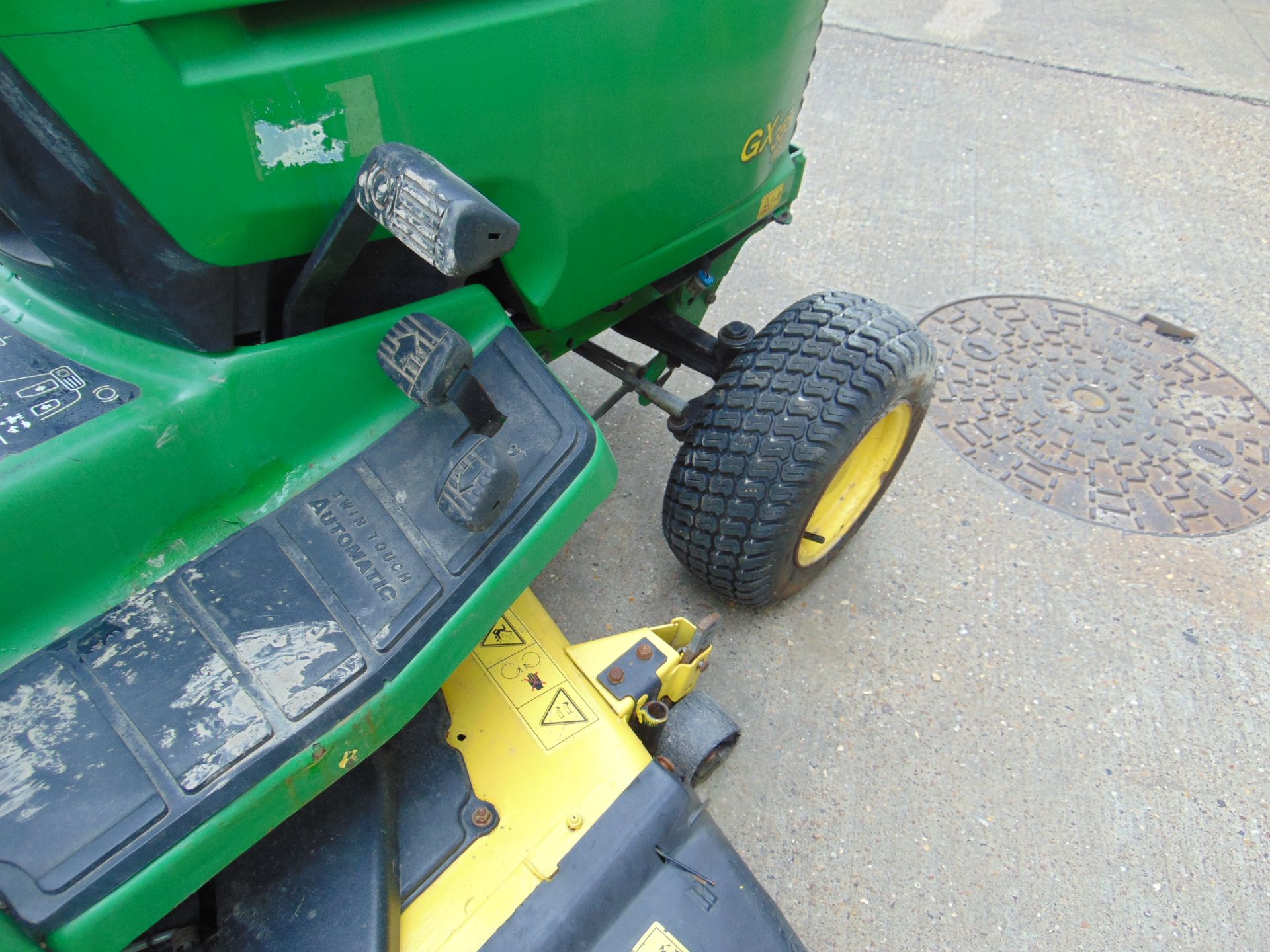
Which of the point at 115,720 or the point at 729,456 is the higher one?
the point at 115,720

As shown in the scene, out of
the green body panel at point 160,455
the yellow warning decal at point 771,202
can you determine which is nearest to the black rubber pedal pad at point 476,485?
the green body panel at point 160,455

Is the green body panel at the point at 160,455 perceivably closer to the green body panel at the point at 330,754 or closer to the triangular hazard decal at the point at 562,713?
the green body panel at the point at 330,754

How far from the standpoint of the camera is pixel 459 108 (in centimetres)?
104

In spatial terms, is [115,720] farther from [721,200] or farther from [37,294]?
A: [721,200]

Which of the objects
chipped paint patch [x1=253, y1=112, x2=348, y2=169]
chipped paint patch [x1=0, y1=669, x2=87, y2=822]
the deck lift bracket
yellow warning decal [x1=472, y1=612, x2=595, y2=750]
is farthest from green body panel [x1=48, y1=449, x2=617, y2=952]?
Answer: the deck lift bracket

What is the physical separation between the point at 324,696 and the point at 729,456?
2.73 ft

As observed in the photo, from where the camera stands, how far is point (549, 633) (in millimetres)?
1442

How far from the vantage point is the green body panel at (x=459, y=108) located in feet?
2.74

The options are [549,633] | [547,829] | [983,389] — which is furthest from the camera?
[983,389]

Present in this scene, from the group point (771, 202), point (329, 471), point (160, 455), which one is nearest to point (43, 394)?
point (160, 455)

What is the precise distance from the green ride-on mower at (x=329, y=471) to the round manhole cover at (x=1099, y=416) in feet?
4.74

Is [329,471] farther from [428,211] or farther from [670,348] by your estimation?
[670,348]

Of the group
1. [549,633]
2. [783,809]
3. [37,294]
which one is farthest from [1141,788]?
[37,294]

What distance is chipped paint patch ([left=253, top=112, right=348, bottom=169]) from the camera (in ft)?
2.99
